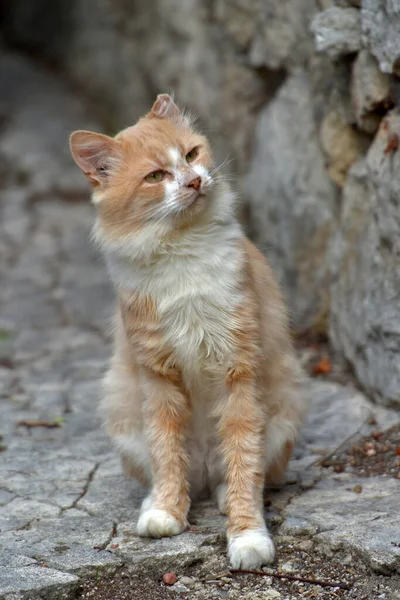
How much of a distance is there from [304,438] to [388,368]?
0.59 m

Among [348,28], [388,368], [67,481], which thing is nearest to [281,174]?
[348,28]

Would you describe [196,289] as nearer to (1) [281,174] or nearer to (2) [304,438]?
(2) [304,438]

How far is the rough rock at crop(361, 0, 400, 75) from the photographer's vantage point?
159 inches

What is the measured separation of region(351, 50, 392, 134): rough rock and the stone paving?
162 centimetres

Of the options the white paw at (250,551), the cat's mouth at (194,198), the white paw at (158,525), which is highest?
the cat's mouth at (194,198)

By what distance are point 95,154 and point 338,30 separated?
5.83 feet

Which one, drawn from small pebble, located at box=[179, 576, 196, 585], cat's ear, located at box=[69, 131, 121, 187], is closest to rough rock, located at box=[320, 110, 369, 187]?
cat's ear, located at box=[69, 131, 121, 187]

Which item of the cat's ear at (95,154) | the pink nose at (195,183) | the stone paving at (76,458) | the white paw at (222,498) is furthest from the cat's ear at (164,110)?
the stone paving at (76,458)

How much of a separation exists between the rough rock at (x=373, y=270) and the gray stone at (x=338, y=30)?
Result: 458 millimetres

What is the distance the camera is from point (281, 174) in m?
6.00

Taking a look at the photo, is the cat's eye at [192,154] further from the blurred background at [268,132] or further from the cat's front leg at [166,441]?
the blurred background at [268,132]

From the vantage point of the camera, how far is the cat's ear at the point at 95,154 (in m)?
3.45

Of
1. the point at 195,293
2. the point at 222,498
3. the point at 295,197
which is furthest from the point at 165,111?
the point at 295,197

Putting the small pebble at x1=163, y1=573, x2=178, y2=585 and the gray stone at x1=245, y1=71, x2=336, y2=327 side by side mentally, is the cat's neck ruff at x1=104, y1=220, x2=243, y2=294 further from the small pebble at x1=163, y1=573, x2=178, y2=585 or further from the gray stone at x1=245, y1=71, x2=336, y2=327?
the gray stone at x1=245, y1=71, x2=336, y2=327
